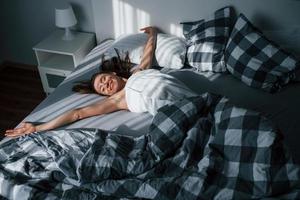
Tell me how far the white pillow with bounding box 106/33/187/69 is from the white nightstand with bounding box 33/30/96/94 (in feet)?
1.17

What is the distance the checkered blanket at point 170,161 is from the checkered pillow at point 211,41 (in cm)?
53

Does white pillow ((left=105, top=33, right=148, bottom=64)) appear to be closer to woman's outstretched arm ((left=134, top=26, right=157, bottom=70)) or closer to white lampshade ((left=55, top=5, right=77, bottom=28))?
woman's outstretched arm ((left=134, top=26, right=157, bottom=70))

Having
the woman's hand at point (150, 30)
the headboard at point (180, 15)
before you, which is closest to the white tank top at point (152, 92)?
the woman's hand at point (150, 30)

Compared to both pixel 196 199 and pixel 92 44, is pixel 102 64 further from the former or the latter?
pixel 196 199

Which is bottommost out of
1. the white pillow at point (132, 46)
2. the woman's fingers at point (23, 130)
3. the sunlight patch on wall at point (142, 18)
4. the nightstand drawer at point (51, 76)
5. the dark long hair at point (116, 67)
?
the nightstand drawer at point (51, 76)

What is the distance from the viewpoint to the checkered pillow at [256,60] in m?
1.97

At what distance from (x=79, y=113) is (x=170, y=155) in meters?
0.63

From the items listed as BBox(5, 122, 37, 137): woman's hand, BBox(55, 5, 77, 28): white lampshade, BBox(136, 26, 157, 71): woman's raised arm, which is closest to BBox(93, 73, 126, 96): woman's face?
BBox(136, 26, 157, 71): woman's raised arm

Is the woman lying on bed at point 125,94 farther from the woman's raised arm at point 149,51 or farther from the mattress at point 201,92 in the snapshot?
the woman's raised arm at point 149,51

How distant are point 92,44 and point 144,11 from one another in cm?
61

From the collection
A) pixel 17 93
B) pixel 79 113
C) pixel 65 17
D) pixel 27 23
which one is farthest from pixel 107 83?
pixel 27 23

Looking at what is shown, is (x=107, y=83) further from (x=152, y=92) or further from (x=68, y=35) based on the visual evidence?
(x=68, y=35)

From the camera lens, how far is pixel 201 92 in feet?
6.59

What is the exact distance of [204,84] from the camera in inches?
82.0
